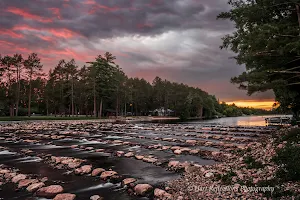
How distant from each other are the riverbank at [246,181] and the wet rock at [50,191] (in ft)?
9.79

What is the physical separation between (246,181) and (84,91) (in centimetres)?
5564

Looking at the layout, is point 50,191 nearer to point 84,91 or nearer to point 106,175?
point 106,175

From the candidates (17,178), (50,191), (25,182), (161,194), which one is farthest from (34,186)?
(161,194)

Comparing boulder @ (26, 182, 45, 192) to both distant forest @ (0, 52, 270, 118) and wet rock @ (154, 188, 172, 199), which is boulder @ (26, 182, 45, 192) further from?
distant forest @ (0, 52, 270, 118)

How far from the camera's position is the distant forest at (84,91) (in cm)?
4488

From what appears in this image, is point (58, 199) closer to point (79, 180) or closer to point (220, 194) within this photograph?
point (79, 180)

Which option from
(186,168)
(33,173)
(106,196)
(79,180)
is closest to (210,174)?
(186,168)

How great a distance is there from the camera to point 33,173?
23.7 ft

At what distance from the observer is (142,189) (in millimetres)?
5492

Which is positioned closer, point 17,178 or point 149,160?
point 17,178

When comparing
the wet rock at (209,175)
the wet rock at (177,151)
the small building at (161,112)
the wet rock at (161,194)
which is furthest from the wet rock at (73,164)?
the small building at (161,112)

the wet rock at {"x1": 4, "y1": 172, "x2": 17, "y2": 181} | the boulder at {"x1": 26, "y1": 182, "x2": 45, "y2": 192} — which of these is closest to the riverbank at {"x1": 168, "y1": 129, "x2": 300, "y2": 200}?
the boulder at {"x1": 26, "y1": 182, "x2": 45, "y2": 192}

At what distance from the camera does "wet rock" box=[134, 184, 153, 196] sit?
539 cm

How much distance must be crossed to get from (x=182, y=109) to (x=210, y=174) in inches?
2711
